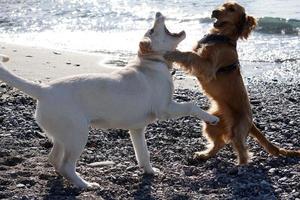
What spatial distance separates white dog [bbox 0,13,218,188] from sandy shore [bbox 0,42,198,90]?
3.79 meters

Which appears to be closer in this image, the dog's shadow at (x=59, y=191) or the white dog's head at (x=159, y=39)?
the dog's shadow at (x=59, y=191)

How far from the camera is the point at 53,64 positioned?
10688 millimetres

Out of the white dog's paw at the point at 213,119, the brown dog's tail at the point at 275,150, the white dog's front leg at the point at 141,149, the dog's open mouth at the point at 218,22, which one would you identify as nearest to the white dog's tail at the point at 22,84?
the white dog's front leg at the point at 141,149

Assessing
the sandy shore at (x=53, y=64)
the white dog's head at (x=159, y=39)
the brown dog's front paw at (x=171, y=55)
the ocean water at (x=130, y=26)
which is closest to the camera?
the white dog's head at (x=159, y=39)

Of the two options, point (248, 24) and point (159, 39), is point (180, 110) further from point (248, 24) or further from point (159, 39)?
point (248, 24)

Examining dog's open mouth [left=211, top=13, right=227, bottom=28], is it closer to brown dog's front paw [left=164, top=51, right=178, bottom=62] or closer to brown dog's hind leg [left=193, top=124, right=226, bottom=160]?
brown dog's front paw [left=164, top=51, right=178, bottom=62]

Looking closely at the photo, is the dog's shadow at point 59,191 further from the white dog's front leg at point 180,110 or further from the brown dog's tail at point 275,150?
the brown dog's tail at point 275,150

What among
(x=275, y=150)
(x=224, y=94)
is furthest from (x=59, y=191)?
(x=275, y=150)

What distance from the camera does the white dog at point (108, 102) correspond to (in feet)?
16.1

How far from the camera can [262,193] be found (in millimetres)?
5051

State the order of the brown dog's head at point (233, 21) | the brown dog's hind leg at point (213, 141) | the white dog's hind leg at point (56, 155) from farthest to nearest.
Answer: the brown dog's head at point (233, 21) < the brown dog's hind leg at point (213, 141) < the white dog's hind leg at point (56, 155)

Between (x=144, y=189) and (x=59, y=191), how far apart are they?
2.20 ft

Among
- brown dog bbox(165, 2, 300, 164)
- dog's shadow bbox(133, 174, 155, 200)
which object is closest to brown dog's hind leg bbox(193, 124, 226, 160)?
brown dog bbox(165, 2, 300, 164)

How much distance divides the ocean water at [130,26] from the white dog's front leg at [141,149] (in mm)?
5273
